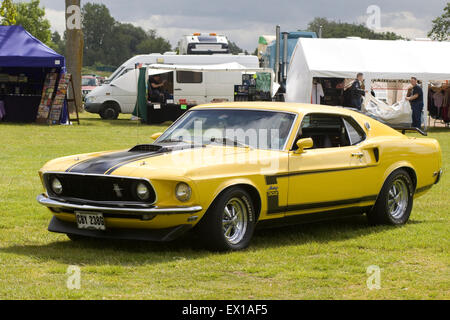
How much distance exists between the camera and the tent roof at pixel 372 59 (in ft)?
82.4

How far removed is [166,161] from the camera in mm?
6793

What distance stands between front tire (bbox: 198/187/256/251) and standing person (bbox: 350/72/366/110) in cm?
1787

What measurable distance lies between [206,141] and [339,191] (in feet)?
4.72

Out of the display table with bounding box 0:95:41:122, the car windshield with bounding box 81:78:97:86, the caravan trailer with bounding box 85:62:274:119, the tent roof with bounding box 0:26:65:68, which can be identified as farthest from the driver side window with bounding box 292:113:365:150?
the car windshield with bounding box 81:78:97:86

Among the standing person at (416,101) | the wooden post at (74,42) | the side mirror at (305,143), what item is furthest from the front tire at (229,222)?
the wooden post at (74,42)

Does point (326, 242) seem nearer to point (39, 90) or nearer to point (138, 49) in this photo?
point (39, 90)

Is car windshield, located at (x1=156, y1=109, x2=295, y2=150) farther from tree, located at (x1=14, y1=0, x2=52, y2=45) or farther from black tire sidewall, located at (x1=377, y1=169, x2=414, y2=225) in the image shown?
tree, located at (x1=14, y1=0, x2=52, y2=45)

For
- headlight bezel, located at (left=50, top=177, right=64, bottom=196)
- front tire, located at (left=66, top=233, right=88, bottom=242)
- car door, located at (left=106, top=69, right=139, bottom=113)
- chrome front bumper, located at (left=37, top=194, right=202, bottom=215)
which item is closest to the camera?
chrome front bumper, located at (left=37, top=194, right=202, bottom=215)

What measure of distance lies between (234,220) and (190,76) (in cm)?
2059

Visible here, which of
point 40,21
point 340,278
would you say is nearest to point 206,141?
point 340,278

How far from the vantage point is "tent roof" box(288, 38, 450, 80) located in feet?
82.4

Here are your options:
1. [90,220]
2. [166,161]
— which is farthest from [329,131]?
[90,220]

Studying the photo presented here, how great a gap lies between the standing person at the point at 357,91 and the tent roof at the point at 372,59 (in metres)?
→ 0.51

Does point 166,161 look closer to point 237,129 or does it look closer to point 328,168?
point 237,129
